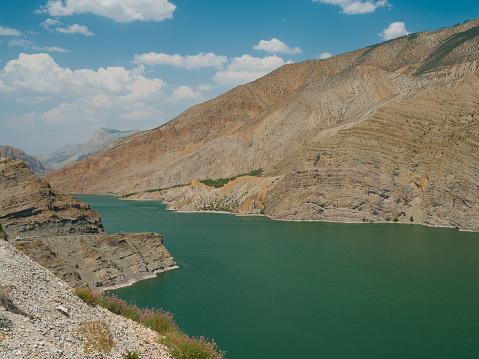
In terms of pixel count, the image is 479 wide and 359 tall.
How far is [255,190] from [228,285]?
198 feet

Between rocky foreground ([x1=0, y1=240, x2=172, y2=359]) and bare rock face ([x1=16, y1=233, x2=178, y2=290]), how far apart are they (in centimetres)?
1076

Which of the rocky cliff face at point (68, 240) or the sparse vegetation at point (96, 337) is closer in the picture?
the sparse vegetation at point (96, 337)

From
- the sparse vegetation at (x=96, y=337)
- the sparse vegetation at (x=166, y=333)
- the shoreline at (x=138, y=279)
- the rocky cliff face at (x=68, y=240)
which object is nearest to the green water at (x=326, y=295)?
the shoreline at (x=138, y=279)

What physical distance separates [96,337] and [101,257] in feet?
63.4

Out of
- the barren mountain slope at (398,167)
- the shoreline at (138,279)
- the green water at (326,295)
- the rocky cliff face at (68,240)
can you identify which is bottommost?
the shoreline at (138,279)

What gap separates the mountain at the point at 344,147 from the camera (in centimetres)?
6881

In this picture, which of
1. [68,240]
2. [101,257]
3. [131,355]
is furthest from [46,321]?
[101,257]

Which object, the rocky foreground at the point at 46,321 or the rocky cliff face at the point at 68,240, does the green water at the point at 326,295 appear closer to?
the rocky cliff face at the point at 68,240

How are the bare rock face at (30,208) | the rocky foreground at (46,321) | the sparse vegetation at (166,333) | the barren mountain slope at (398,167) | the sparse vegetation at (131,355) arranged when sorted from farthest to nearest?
the barren mountain slope at (398,167) → the bare rock face at (30,208) → the sparse vegetation at (166,333) → the sparse vegetation at (131,355) → the rocky foreground at (46,321)

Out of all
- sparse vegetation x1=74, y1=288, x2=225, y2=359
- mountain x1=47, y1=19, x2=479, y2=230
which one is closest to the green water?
sparse vegetation x1=74, y1=288, x2=225, y2=359

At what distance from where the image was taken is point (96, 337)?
11.0m

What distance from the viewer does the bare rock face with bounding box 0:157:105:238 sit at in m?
29.8

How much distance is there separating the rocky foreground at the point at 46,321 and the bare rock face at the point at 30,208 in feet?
51.8

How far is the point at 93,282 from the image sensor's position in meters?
27.5
